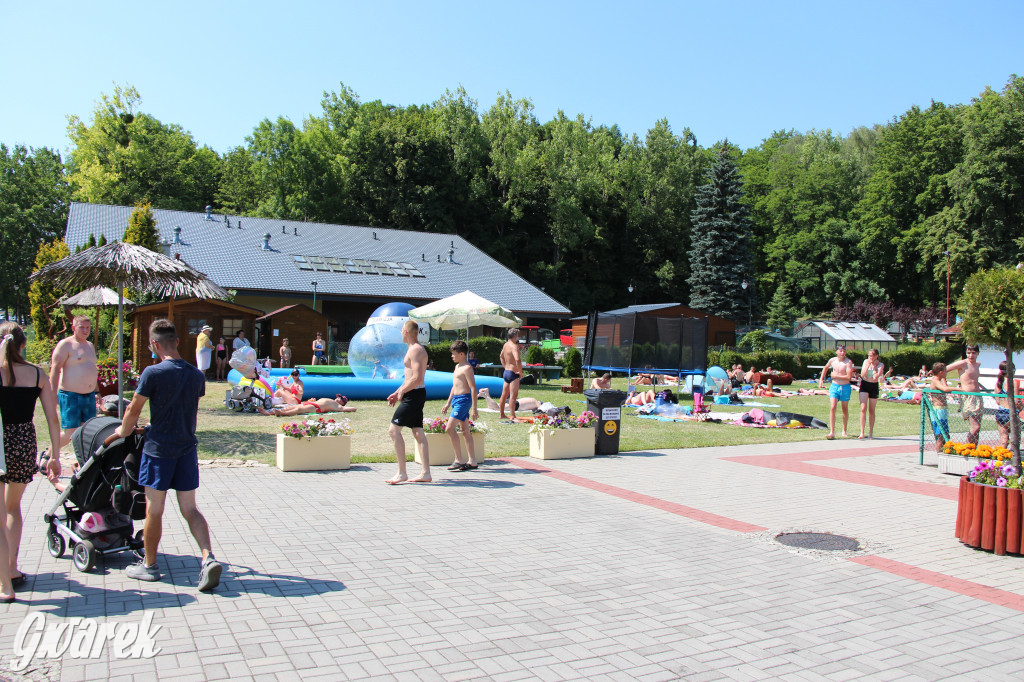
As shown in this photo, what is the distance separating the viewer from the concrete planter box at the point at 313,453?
981cm

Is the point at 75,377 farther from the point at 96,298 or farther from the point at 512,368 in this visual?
the point at 96,298

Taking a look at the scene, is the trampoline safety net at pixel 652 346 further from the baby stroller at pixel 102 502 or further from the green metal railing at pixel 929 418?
the baby stroller at pixel 102 502

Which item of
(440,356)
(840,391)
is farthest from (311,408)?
(840,391)

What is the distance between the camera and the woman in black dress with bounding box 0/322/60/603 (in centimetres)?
479

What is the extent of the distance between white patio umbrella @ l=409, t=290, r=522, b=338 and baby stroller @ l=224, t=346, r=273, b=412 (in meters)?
9.00

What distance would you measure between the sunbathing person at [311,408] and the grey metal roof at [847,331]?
35281mm

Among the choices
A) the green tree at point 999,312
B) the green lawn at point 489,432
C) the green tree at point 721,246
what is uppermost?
Answer: the green tree at point 721,246

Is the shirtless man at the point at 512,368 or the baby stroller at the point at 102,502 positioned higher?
the shirtless man at the point at 512,368

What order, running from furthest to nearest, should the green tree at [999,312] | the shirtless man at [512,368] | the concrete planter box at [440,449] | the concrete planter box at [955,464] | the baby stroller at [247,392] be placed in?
the baby stroller at [247,392] < the shirtless man at [512,368] < the concrete planter box at [955,464] < the concrete planter box at [440,449] < the green tree at [999,312]

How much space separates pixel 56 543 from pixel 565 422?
749 centimetres

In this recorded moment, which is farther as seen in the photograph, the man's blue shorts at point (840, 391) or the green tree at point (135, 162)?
the green tree at point (135, 162)

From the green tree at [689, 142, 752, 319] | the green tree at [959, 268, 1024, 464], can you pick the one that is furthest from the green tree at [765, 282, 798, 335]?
the green tree at [959, 268, 1024, 464]

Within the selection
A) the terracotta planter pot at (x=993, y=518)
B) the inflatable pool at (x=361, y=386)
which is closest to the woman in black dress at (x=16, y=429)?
the terracotta planter pot at (x=993, y=518)

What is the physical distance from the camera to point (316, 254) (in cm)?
3725
